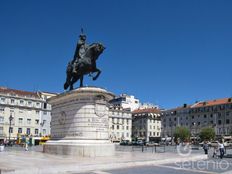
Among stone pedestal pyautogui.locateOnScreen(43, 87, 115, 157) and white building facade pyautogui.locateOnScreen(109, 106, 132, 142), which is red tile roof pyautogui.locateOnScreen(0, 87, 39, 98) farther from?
stone pedestal pyautogui.locateOnScreen(43, 87, 115, 157)

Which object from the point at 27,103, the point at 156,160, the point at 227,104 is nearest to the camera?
Result: the point at 156,160

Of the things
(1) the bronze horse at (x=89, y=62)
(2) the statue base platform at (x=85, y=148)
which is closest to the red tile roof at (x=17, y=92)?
(1) the bronze horse at (x=89, y=62)

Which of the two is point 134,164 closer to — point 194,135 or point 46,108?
point 46,108

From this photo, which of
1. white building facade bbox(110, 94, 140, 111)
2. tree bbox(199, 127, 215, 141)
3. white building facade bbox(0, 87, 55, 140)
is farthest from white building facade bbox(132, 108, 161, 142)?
white building facade bbox(0, 87, 55, 140)

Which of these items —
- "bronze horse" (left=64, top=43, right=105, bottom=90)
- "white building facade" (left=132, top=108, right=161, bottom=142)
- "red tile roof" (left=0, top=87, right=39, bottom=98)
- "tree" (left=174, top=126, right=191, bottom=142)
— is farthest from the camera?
Result: "white building facade" (left=132, top=108, right=161, bottom=142)

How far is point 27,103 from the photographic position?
87.7 m

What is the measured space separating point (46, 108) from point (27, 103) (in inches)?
259

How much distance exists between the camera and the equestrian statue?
26.5m

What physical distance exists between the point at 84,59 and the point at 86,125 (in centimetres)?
558

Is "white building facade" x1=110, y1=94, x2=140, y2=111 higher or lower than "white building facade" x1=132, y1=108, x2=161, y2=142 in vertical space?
higher

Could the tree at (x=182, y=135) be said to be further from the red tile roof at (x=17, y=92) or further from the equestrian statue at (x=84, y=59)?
the equestrian statue at (x=84, y=59)

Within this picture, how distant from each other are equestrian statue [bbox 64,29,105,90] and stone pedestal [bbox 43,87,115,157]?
2062 millimetres

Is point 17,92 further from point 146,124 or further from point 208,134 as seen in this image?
point 208,134

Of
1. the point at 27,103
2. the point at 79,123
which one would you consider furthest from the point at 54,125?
the point at 27,103
